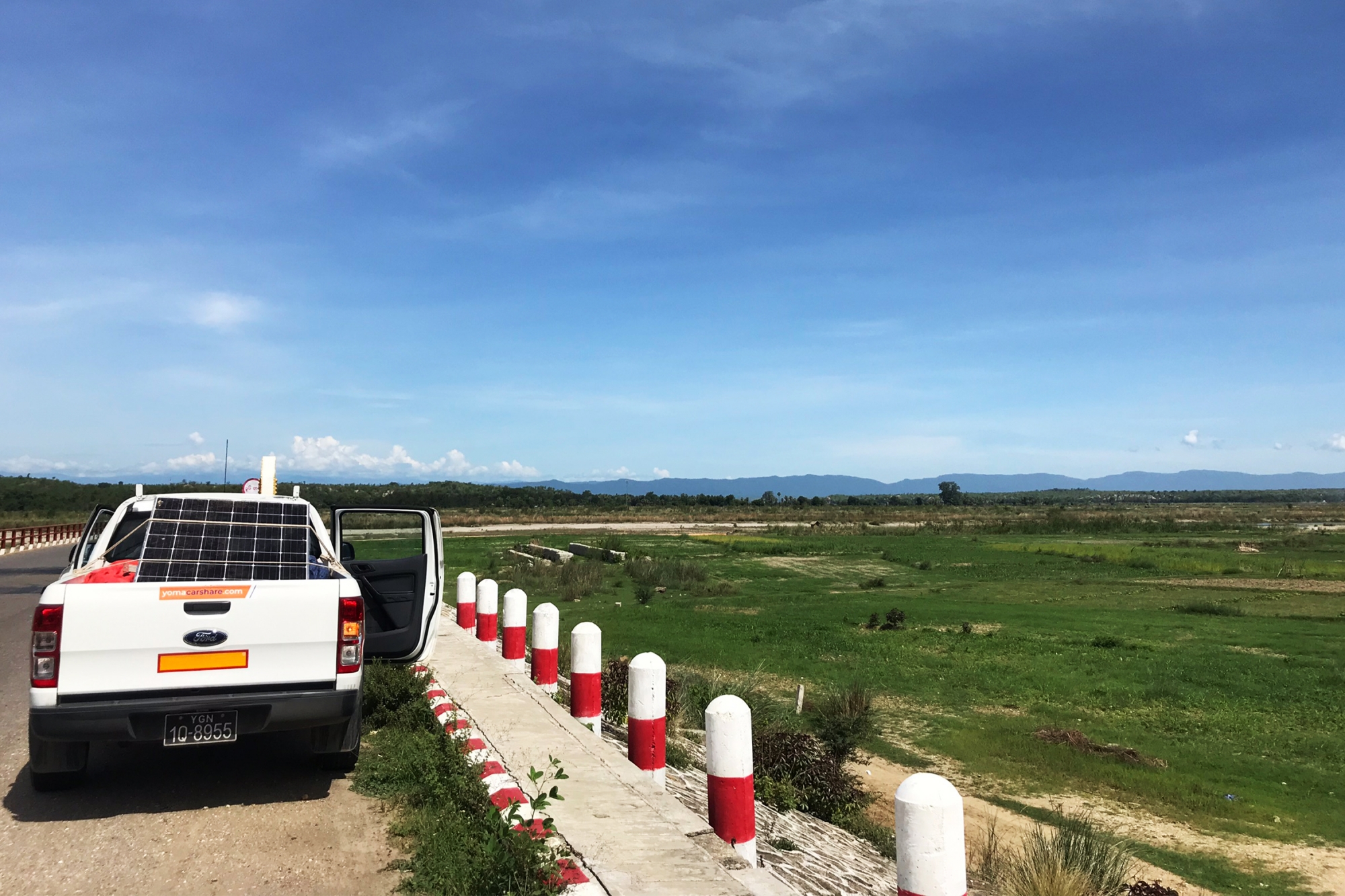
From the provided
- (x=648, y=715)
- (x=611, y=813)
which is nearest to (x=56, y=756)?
(x=611, y=813)

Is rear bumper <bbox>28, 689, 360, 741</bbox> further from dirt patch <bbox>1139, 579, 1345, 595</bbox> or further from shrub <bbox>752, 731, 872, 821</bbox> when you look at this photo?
dirt patch <bbox>1139, 579, 1345, 595</bbox>

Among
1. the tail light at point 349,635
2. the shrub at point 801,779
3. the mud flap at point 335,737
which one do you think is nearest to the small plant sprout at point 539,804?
the mud flap at point 335,737

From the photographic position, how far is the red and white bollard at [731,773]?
16.7 feet

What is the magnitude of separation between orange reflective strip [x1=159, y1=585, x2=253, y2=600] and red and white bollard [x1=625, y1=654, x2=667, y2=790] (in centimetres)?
261

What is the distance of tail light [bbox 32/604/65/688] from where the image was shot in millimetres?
5223

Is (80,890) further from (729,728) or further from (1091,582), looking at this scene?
(1091,582)

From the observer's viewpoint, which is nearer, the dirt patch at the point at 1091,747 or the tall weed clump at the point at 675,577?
the dirt patch at the point at 1091,747

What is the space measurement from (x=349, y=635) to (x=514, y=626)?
483 centimetres

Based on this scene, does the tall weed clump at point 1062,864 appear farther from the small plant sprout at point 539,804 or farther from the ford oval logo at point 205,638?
the ford oval logo at point 205,638

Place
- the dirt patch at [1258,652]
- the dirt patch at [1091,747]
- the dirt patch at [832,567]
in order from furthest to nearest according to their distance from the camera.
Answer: the dirt patch at [832,567] < the dirt patch at [1258,652] < the dirt patch at [1091,747]

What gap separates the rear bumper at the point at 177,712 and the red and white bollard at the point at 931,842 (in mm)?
3891

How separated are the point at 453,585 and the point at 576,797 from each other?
59.8ft

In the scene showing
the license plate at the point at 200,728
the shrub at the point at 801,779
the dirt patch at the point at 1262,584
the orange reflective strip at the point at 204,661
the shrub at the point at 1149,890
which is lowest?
the dirt patch at the point at 1262,584

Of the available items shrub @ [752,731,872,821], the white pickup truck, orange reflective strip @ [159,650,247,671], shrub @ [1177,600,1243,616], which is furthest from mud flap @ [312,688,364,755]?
shrub @ [1177,600,1243,616]
